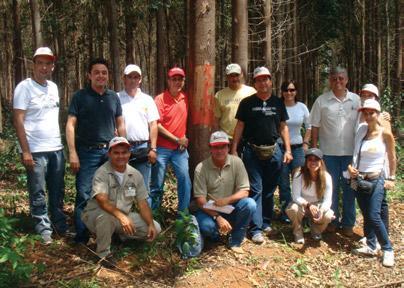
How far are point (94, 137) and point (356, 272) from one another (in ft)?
11.1

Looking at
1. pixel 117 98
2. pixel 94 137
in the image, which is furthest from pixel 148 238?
pixel 117 98

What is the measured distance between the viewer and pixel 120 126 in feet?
17.4

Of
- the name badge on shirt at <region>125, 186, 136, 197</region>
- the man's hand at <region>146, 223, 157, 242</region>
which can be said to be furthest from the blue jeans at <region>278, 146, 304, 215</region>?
the name badge on shirt at <region>125, 186, 136, 197</region>

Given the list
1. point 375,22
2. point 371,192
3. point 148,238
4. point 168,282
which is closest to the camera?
point 168,282

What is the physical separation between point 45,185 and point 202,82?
→ 226 cm

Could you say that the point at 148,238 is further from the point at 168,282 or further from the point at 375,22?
the point at 375,22

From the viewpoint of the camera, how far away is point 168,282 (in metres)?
4.69

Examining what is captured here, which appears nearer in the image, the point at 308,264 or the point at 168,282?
the point at 168,282

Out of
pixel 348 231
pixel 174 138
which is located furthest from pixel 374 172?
pixel 174 138

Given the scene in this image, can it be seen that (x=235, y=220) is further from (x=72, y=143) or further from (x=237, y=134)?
(x=72, y=143)

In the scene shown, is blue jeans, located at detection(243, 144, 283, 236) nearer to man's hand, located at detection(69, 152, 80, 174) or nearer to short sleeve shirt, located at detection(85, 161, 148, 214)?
short sleeve shirt, located at detection(85, 161, 148, 214)

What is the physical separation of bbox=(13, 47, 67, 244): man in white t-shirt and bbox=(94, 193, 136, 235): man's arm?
0.75 meters

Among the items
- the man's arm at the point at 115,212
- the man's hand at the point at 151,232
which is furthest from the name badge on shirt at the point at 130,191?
the man's hand at the point at 151,232

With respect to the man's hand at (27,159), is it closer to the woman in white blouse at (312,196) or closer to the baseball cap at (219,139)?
the baseball cap at (219,139)
